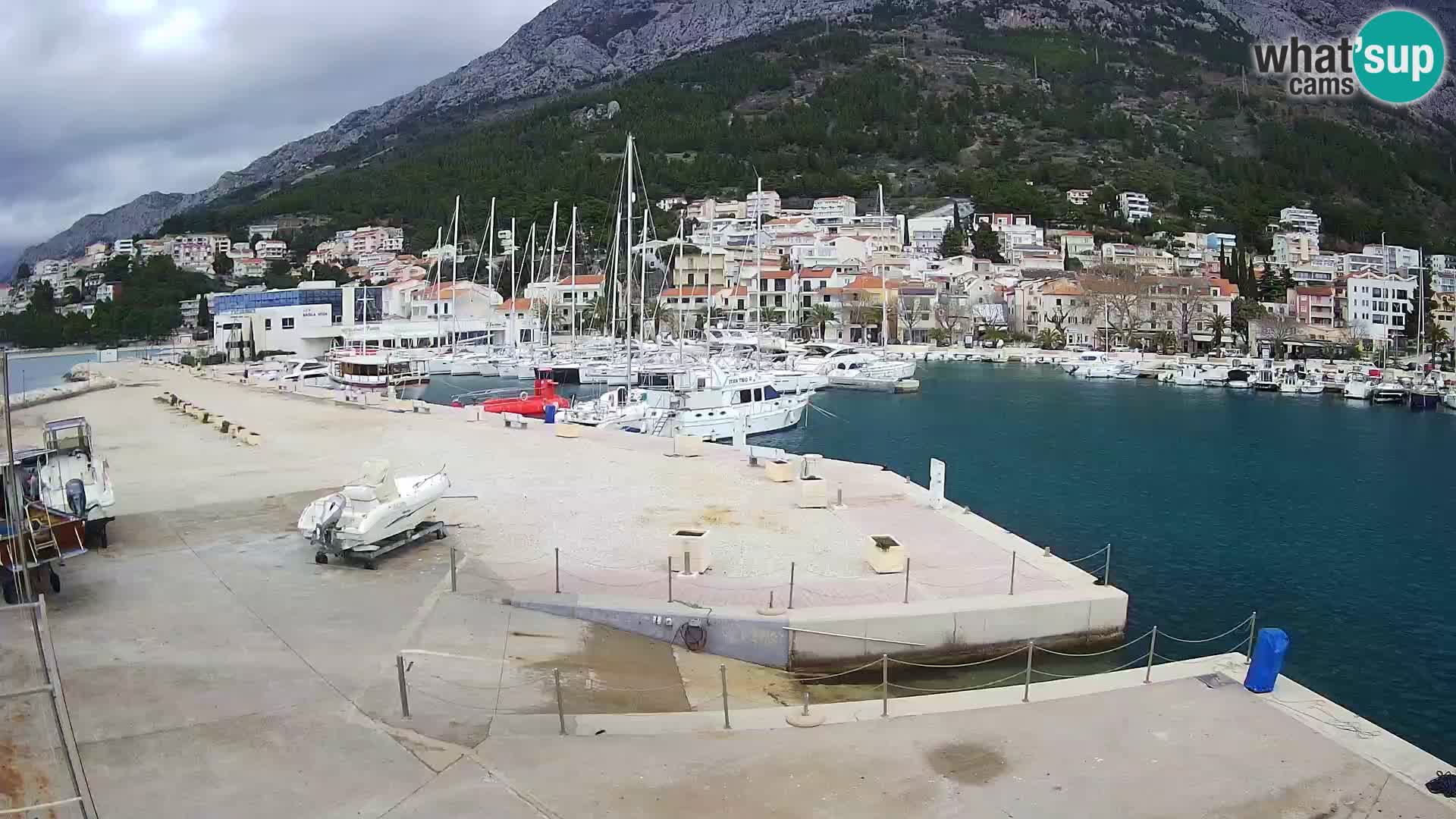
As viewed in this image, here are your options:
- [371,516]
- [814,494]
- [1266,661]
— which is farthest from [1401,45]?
[371,516]

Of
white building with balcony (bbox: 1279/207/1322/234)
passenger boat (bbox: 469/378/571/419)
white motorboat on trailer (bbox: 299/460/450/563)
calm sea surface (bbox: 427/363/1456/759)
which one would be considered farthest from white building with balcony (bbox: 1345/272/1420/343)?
white motorboat on trailer (bbox: 299/460/450/563)

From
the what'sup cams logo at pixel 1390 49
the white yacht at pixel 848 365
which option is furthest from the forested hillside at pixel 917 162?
the white yacht at pixel 848 365

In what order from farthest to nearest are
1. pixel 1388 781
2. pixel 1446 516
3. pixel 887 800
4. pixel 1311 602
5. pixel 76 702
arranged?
pixel 1446 516 → pixel 1311 602 → pixel 76 702 → pixel 1388 781 → pixel 887 800

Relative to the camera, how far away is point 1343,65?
187 m

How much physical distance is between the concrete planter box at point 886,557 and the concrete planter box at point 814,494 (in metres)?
3.62

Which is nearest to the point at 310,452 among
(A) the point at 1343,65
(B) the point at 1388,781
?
(B) the point at 1388,781

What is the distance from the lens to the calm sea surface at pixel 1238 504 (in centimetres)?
1434

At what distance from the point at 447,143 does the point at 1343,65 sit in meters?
174

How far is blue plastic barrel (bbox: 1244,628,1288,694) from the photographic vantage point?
Answer: 866cm

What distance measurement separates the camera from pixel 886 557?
1280cm

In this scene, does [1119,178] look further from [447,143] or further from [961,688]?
[961,688]

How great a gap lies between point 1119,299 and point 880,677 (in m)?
87.5

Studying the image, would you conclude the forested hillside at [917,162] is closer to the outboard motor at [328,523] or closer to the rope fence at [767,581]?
the outboard motor at [328,523]

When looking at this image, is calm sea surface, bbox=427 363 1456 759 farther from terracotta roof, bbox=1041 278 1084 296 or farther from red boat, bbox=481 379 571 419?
terracotta roof, bbox=1041 278 1084 296
